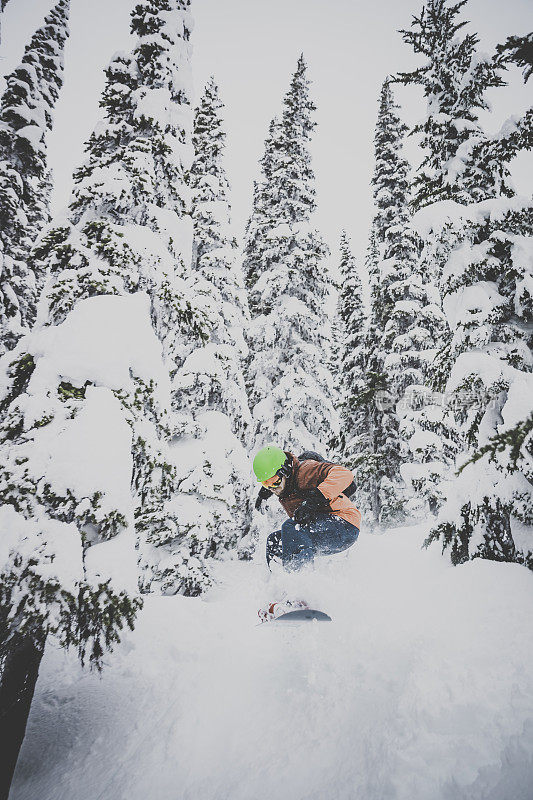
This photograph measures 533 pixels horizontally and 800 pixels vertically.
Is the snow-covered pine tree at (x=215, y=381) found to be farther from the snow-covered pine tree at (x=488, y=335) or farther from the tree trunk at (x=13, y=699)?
the tree trunk at (x=13, y=699)

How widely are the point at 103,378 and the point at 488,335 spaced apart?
19.7 ft

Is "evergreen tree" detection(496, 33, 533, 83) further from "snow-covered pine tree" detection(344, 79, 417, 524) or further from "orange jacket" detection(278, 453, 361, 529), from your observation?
"snow-covered pine tree" detection(344, 79, 417, 524)

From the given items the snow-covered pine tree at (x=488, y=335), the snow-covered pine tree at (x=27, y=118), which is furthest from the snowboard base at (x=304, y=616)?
the snow-covered pine tree at (x=27, y=118)

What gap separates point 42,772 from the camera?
334cm

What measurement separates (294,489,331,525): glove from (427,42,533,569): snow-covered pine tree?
5.73 ft

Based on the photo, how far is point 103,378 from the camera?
13.1 ft

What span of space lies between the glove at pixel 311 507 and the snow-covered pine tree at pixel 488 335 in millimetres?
1747

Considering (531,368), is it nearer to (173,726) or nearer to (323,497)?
(323,497)

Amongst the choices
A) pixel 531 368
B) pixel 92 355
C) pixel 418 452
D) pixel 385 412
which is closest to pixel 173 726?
pixel 92 355

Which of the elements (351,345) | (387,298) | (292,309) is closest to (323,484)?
(292,309)

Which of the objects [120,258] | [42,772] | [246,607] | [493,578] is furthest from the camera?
[246,607]

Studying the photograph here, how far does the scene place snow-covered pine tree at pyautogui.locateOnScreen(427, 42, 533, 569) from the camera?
5082mm

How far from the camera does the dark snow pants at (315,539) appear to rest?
588cm

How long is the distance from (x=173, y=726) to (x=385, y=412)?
15492 millimetres
